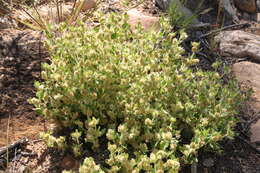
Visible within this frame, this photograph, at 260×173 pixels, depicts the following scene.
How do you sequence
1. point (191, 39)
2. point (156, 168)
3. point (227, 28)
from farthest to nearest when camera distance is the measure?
point (227, 28)
point (191, 39)
point (156, 168)

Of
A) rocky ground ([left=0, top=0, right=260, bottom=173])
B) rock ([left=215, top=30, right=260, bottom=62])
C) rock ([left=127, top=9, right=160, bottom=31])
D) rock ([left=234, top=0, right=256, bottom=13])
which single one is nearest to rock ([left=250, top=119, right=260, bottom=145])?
rocky ground ([left=0, top=0, right=260, bottom=173])

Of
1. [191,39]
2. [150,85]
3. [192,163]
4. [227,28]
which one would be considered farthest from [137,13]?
[192,163]

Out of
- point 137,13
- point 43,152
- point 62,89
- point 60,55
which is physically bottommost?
point 43,152

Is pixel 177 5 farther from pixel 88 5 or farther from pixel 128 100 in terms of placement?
pixel 128 100

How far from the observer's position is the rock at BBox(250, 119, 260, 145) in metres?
2.33

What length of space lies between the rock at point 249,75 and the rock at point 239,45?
13 centimetres

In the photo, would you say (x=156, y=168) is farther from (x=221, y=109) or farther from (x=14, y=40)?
(x=14, y=40)

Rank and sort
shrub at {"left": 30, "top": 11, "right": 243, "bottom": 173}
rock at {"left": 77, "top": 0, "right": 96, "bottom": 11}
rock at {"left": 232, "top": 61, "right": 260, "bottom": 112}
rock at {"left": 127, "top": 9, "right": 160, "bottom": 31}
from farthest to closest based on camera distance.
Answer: rock at {"left": 77, "top": 0, "right": 96, "bottom": 11}
rock at {"left": 127, "top": 9, "right": 160, "bottom": 31}
rock at {"left": 232, "top": 61, "right": 260, "bottom": 112}
shrub at {"left": 30, "top": 11, "right": 243, "bottom": 173}

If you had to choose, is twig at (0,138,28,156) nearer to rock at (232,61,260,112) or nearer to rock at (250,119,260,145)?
rock at (250,119,260,145)

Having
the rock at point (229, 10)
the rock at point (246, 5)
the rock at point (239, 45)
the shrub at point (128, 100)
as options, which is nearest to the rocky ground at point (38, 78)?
the rock at point (239, 45)

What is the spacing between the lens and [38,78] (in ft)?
7.95

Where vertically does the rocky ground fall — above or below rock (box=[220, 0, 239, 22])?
below

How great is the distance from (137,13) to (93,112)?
70.9 inches

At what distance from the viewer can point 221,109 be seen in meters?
1.98
